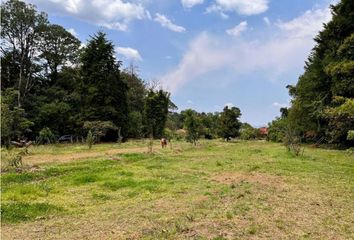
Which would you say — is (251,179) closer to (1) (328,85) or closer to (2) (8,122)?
(2) (8,122)

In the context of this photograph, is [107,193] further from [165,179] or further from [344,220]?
[344,220]

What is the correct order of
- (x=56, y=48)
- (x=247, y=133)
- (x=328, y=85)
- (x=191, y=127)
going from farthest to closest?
(x=247, y=133) → (x=56, y=48) → (x=191, y=127) → (x=328, y=85)

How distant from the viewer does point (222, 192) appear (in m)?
10.8

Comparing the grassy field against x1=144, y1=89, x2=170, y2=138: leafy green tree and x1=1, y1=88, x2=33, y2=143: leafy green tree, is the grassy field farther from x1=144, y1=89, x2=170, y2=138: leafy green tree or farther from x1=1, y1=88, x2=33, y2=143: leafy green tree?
x1=144, y1=89, x2=170, y2=138: leafy green tree

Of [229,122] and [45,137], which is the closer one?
[45,137]

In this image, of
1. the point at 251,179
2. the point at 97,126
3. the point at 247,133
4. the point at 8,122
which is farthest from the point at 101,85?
the point at 251,179

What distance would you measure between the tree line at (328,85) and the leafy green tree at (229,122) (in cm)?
1411

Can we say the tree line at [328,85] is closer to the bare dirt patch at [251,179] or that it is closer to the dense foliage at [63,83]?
the bare dirt patch at [251,179]

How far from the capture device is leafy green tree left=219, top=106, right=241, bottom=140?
54.7 meters

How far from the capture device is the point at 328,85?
34.7m

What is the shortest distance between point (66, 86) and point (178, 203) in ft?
147

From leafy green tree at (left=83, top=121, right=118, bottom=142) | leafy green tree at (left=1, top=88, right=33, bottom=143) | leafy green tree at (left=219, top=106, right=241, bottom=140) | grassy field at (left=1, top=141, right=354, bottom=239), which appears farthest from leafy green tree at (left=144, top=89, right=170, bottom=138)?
grassy field at (left=1, top=141, right=354, bottom=239)

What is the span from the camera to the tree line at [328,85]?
27.7 meters

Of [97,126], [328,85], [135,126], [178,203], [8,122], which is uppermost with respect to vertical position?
[328,85]
